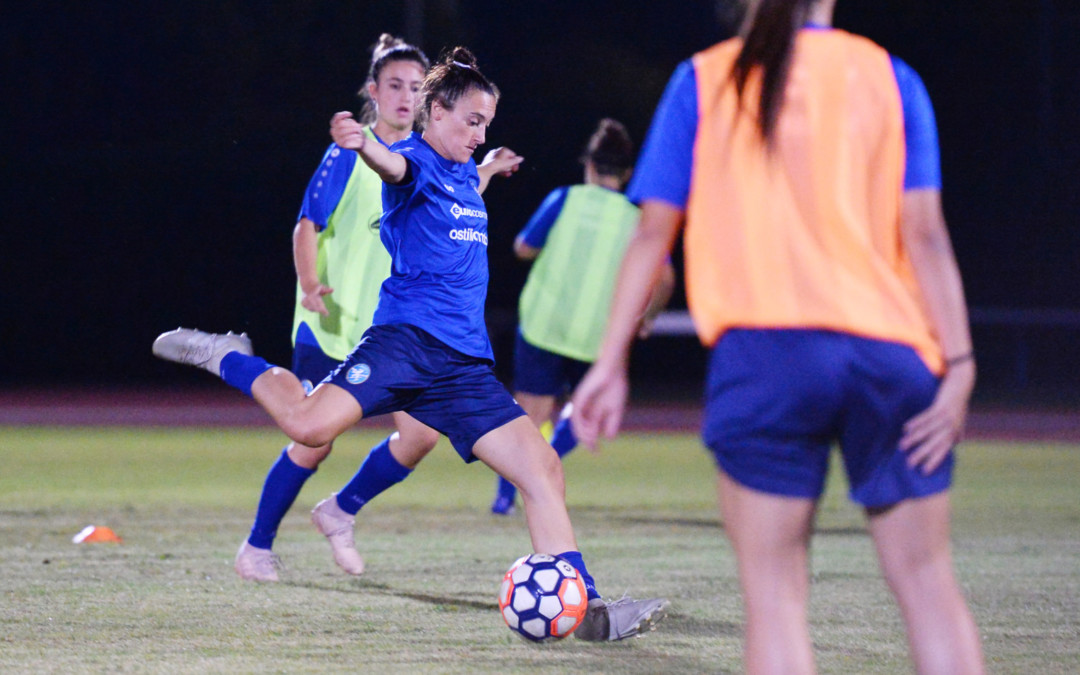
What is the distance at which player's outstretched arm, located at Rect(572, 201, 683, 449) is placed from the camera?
2270 millimetres

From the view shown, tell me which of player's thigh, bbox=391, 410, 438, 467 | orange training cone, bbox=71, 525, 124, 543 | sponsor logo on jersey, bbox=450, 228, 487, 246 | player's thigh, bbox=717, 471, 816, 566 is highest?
sponsor logo on jersey, bbox=450, 228, 487, 246

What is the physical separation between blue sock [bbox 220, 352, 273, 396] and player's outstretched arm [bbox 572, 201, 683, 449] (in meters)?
2.56

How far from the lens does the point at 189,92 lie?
2028 cm

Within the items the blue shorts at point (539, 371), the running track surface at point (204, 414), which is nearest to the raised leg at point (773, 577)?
the blue shorts at point (539, 371)

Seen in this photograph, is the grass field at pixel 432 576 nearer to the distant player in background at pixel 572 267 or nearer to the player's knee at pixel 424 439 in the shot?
the player's knee at pixel 424 439

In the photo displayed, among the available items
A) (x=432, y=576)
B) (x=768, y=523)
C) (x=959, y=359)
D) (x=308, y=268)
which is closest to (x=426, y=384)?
(x=308, y=268)

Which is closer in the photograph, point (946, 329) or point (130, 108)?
point (946, 329)

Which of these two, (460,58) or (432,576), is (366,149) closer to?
(460,58)

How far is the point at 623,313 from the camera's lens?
7.43 feet

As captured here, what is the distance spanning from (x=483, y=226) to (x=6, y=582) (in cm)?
233

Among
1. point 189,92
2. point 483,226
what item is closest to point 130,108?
point 189,92

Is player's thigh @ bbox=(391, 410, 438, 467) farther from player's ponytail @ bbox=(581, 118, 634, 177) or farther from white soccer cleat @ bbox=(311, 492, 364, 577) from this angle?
player's ponytail @ bbox=(581, 118, 634, 177)

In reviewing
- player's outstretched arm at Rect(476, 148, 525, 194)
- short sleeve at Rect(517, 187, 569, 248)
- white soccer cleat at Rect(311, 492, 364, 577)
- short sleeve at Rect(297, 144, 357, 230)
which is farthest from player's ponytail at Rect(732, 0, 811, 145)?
short sleeve at Rect(517, 187, 569, 248)

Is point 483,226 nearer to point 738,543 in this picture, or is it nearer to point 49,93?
point 738,543
